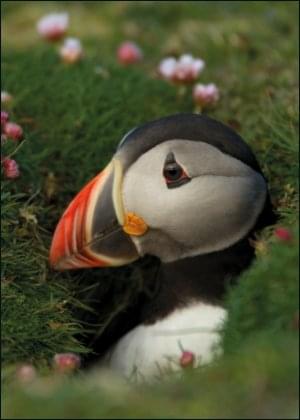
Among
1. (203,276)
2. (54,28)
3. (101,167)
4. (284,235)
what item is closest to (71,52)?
(54,28)

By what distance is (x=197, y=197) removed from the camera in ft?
15.4

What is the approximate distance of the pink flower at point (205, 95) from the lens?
20.3 feet

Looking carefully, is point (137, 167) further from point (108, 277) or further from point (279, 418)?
point (279, 418)

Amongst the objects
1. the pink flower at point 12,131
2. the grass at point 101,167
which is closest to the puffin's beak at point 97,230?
the grass at point 101,167

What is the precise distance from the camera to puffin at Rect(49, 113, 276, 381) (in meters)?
4.70

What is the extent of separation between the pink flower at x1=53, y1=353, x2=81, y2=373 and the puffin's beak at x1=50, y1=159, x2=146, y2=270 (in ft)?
2.41

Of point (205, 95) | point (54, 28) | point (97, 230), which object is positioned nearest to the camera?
point (97, 230)

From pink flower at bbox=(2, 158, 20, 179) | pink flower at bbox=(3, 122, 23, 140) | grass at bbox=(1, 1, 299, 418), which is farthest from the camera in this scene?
pink flower at bbox=(3, 122, 23, 140)

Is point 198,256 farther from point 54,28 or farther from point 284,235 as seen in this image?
point 54,28

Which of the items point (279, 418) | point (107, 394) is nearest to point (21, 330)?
point (107, 394)

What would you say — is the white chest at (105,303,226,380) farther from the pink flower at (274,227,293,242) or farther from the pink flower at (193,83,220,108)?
the pink flower at (193,83,220,108)

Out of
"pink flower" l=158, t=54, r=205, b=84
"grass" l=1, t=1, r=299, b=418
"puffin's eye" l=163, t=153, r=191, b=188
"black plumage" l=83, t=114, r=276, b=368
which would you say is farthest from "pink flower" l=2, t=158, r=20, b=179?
"pink flower" l=158, t=54, r=205, b=84

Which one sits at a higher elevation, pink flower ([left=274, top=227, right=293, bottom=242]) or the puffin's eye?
pink flower ([left=274, top=227, right=293, bottom=242])

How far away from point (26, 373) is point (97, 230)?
3.40ft
